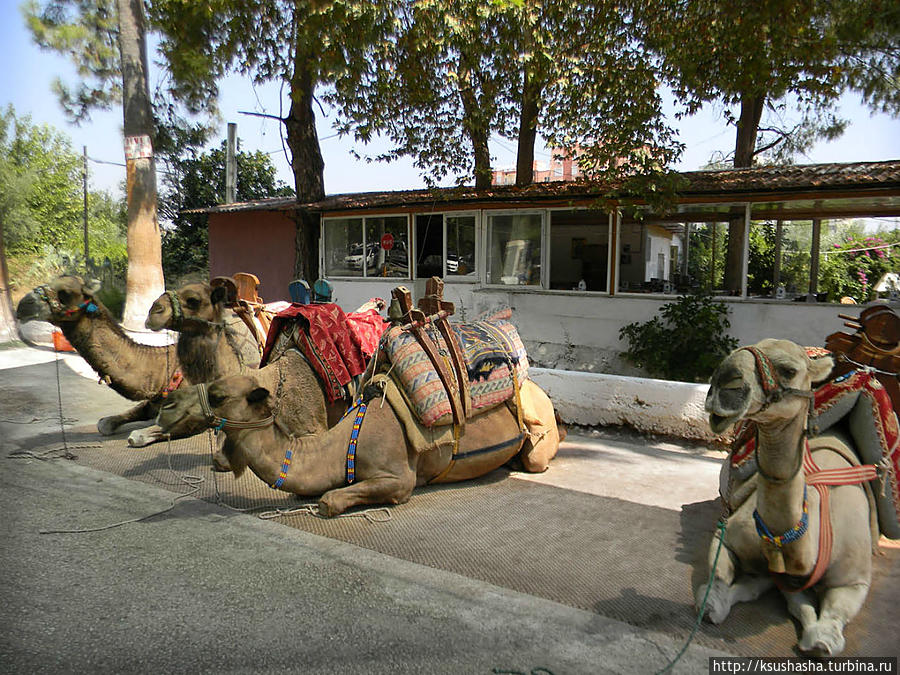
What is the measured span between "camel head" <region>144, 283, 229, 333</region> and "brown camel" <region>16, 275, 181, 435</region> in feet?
1.62

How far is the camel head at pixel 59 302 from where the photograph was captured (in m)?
5.49

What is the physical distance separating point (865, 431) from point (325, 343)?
150 inches

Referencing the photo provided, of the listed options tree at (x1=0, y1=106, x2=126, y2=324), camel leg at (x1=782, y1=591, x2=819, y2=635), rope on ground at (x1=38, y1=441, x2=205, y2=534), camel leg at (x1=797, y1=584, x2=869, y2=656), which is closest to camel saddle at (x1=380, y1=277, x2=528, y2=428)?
rope on ground at (x1=38, y1=441, x2=205, y2=534)

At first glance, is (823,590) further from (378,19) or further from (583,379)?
(378,19)

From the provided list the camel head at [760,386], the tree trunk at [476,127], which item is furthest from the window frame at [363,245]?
the camel head at [760,386]

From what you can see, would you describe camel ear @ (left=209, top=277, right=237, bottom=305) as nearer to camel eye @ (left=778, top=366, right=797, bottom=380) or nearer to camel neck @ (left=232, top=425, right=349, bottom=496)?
camel neck @ (left=232, top=425, right=349, bottom=496)

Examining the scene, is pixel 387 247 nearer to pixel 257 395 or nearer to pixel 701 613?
pixel 257 395

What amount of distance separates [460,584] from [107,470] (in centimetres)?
359

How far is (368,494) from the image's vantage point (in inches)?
174

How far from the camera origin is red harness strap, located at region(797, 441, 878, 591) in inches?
116

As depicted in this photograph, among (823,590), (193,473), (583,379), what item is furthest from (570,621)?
(583,379)

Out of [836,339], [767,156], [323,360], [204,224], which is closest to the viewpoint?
[836,339]

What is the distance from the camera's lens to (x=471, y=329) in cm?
550

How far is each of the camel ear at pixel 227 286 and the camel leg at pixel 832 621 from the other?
16.2 feet
